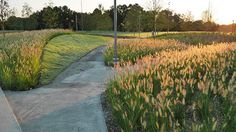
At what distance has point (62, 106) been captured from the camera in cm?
920

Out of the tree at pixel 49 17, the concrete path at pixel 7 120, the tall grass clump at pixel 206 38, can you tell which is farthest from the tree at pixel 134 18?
the concrete path at pixel 7 120

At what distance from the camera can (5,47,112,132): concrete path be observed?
7.52m

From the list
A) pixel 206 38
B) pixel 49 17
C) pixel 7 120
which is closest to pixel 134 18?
pixel 49 17

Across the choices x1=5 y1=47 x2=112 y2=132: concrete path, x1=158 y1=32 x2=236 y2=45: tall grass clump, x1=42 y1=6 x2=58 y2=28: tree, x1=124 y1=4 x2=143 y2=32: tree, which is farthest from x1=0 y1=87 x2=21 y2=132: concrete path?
x1=42 y1=6 x2=58 y2=28: tree

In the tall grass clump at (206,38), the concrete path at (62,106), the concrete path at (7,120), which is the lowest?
the tall grass clump at (206,38)

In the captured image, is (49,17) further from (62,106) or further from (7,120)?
(7,120)

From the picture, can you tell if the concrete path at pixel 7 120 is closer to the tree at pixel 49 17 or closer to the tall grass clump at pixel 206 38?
the tall grass clump at pixel 206 38

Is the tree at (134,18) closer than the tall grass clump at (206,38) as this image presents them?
No

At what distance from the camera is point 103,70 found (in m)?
15.9

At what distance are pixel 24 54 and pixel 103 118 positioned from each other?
650 centimetres

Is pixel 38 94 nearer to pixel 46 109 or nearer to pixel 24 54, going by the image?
pixel 46 109

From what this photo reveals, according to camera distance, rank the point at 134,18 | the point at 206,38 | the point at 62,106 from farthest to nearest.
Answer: the point at 134,18, the point at 206,38, the point at 62,106

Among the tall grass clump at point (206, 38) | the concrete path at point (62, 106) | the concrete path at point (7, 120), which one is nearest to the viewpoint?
the concrete path at point (7, 120)

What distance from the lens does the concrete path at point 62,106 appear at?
24.7ft
